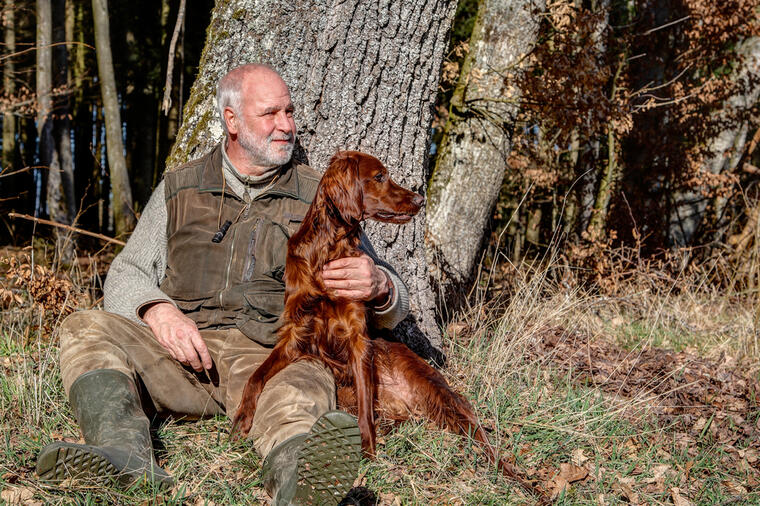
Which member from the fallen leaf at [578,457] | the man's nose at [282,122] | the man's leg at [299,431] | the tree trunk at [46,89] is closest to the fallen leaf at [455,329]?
the fallen leaf at [578,457]

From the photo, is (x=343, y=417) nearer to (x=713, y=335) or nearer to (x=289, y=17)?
(x=289, y=17)

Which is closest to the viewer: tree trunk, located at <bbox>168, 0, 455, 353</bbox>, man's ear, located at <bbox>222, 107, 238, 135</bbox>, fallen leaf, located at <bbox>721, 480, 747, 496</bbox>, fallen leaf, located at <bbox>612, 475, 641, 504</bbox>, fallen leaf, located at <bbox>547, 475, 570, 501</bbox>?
fallen leaf, located at <bbox>547, 475, 570, 501</bbox>

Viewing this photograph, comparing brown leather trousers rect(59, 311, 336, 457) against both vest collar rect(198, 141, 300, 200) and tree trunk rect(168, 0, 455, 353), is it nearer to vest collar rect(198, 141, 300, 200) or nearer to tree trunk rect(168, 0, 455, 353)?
vest collar rect(198, 141, 300, 200)

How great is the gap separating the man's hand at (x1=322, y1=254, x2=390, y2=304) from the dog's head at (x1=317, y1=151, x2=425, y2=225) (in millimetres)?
175

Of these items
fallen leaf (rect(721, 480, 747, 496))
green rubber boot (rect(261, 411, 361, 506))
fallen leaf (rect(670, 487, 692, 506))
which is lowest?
fallen leaf (rect(721, 480, 747, 496))

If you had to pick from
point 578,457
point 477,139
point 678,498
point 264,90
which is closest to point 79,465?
point 264,90

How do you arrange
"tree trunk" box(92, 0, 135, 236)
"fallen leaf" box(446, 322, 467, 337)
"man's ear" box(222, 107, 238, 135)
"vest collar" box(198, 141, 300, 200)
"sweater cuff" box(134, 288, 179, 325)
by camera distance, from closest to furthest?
1. "sweater cuff" box(134, 288, 179, 325)
2. "vest collar" box(198, 141, 300, 200)
3. "man's ear" box(222, 107, 238, 135)
4. "fallen leaf" box(446, 322, 467, 337)
5. "tree trunk" box(92, 0, 135, 236)

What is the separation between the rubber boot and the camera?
2.04 m

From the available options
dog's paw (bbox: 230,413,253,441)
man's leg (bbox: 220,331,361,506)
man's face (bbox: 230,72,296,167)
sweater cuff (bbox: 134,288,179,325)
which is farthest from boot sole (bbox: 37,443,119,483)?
man's face (bbox: 230,72,296,167)

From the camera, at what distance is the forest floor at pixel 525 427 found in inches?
98.0

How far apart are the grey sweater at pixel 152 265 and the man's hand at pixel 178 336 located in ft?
0.26

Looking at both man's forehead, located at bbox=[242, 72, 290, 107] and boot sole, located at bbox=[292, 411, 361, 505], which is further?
man's forehead, located at bbox=[242, 72, 290, 107]

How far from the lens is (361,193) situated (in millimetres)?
2859

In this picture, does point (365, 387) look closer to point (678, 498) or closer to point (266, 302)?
point (266, 302)
